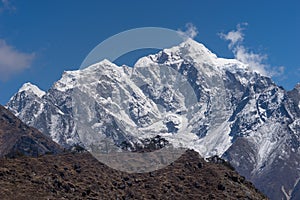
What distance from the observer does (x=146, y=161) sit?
593 ft

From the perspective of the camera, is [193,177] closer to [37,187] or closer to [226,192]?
[226,192]

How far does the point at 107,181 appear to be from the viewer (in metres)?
158

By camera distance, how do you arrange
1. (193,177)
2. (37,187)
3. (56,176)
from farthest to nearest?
(193,177)
(56,176)
(37,187)

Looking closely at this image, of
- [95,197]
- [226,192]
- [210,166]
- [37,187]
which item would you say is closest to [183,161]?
[210,166]

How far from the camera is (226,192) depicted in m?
157

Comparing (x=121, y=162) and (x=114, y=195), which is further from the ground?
(x=121, y=162)

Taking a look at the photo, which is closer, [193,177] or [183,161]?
[193,177]

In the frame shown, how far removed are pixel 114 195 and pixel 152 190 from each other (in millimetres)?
10996

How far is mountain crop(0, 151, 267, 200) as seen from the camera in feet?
453

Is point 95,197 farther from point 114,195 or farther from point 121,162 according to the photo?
point 121,162

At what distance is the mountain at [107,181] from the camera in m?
138

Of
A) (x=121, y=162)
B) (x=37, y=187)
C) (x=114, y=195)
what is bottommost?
(x=37, y=187)

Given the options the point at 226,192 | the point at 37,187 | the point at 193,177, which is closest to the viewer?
the point at 37,187

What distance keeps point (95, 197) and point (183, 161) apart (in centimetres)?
4258
